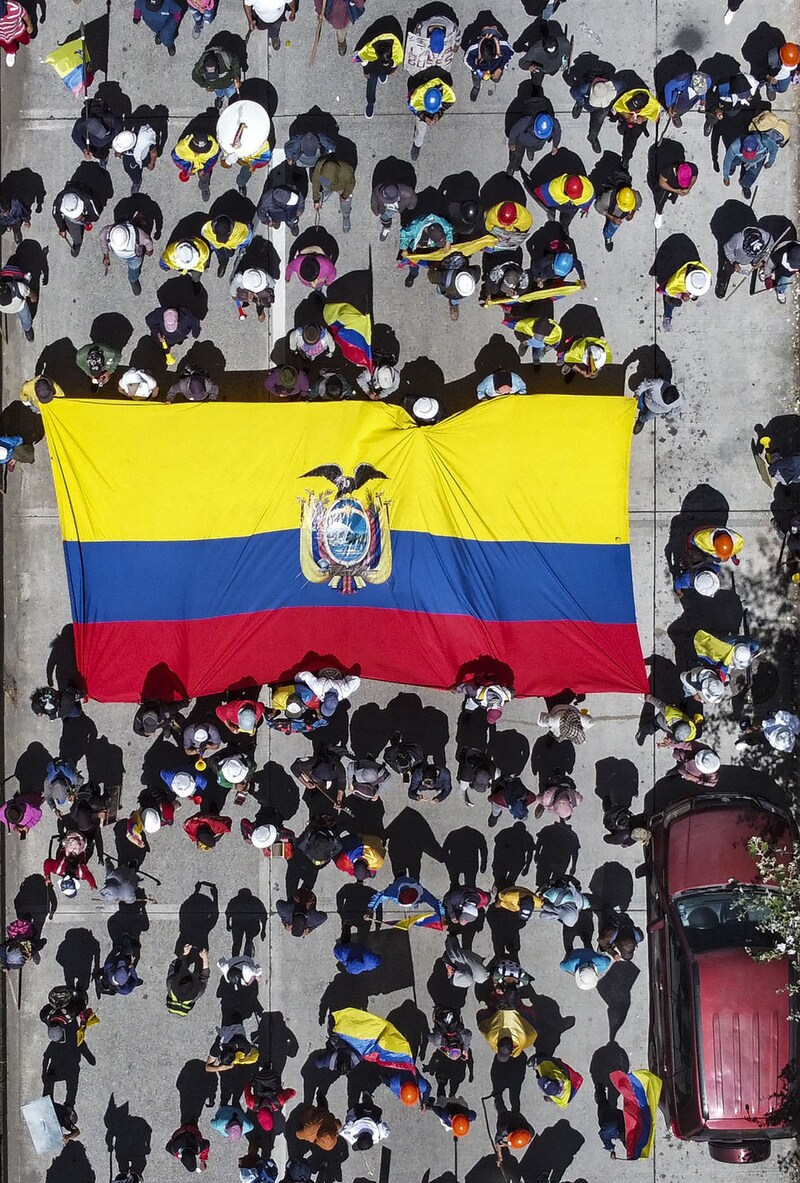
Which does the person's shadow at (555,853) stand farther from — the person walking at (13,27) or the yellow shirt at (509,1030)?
the person walking at (13,27)

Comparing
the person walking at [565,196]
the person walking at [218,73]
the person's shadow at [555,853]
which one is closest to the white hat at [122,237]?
the person walking at [218,73]

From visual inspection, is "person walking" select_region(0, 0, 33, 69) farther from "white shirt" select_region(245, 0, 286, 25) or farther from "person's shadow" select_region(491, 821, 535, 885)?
"person's shadow" select_region(491, 821, 535, 885)

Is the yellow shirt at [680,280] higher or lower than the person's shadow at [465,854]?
higher

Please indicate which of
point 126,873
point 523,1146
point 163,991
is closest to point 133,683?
point 126,873

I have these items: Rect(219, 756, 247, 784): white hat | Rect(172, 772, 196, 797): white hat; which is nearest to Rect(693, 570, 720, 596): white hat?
Rect(219, 756, 247, 784): white hat

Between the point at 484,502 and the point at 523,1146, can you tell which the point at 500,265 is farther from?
the point at 523,1146

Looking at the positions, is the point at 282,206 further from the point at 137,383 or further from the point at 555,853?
the point at 555,853
